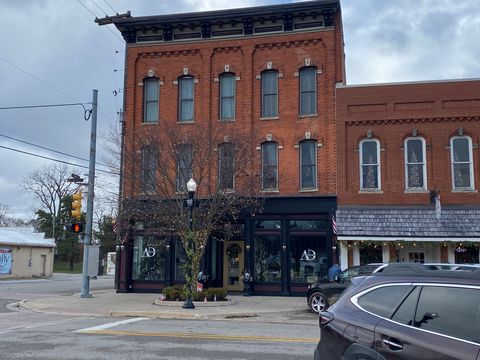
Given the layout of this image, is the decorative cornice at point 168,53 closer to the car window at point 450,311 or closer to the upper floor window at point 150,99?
the upper floor window at point 150,99

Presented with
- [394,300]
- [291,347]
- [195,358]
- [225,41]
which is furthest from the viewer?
[225,41]

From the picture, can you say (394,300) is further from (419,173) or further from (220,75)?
(220,75)

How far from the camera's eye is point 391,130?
74.1ft

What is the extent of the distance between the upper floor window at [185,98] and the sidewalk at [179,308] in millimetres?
8609

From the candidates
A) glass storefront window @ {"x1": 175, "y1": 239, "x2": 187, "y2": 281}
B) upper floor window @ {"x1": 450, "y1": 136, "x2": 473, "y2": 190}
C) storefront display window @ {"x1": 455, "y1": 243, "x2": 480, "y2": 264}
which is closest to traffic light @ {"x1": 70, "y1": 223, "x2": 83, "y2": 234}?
glass storefront window @ {"x1": 175, "y1": 239, "x2": 187, "y2": 281}

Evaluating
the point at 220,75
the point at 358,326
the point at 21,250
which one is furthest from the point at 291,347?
the point at 21,250

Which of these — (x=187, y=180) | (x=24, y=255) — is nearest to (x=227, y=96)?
(x=187, y=180)

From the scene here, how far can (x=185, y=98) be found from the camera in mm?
25422

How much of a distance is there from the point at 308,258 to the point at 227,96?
27.2 feet

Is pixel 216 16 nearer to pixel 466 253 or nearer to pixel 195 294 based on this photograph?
pixel 195 294

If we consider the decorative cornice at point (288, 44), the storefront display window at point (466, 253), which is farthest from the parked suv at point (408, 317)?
the decorative cornice at point (288, 44)

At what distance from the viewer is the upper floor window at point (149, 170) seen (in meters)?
20.6

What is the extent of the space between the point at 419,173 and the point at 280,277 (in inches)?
285

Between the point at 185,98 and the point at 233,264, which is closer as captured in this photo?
A: the point at 233,264
